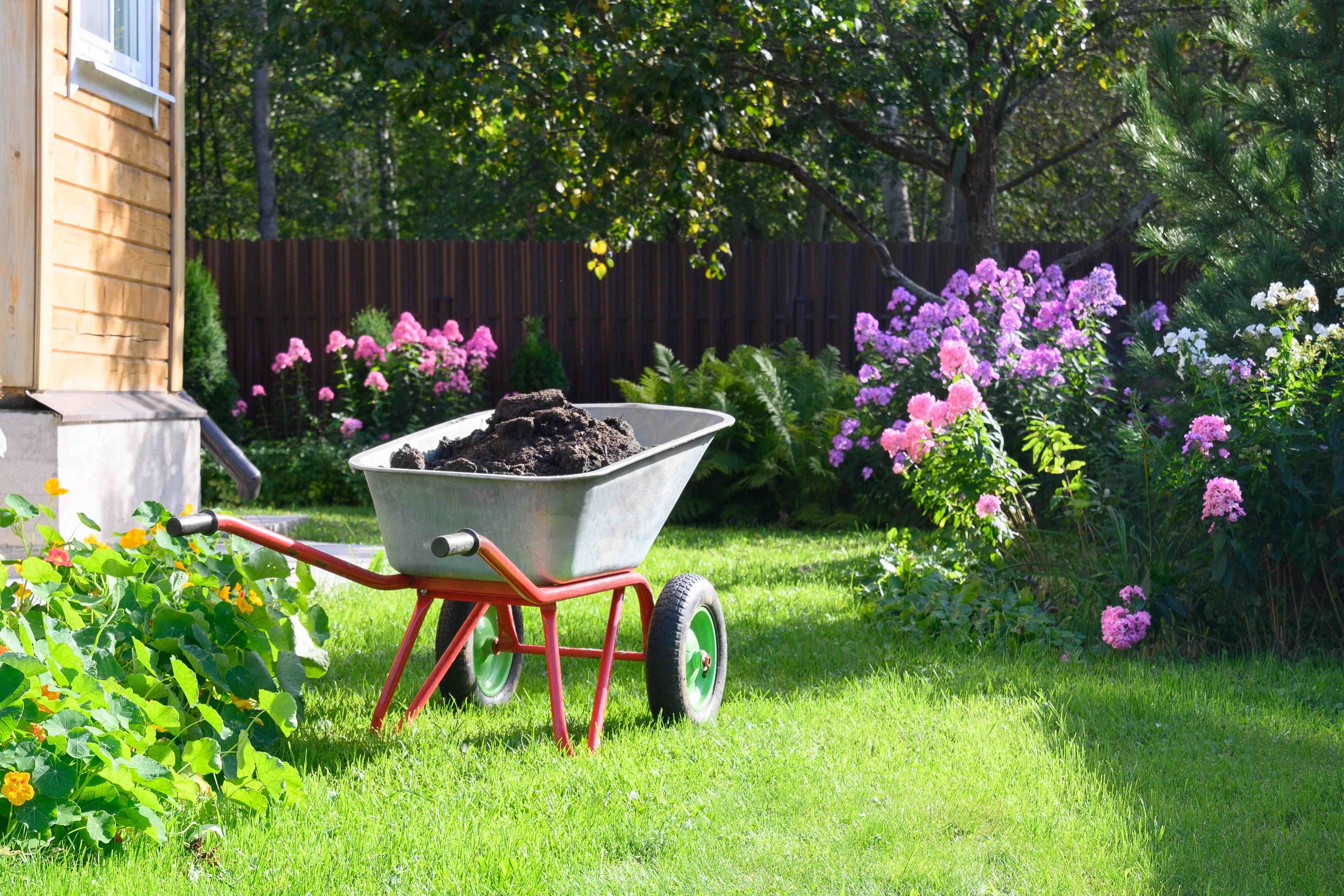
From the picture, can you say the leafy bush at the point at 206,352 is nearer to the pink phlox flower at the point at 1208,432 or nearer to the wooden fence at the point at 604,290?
the wooden fence at the point at 604,290

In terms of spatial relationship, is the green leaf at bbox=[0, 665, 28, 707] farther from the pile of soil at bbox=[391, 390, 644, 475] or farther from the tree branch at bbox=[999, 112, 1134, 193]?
the tree branch at bbox=[999, 112, 1134, 193]

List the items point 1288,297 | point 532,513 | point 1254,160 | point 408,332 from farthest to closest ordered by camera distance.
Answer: point 408,332 → point 1254,160 → point 1288,297 → point 532,513

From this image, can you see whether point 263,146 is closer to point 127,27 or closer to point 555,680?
point 127,27

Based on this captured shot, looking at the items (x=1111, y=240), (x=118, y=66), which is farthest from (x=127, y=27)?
(x=1111, y=240)

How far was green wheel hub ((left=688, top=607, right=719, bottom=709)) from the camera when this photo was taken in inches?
139

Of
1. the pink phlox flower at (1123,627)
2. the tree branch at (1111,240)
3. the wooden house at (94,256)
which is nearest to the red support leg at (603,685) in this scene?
the pink phlox flower at (1123,627)

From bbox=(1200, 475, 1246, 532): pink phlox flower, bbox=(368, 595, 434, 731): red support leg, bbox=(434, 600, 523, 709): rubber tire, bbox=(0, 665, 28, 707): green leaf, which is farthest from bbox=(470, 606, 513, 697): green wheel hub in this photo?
bbox=(1200, 475, 1246, 532): pink phlox flower

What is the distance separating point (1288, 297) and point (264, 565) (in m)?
3.39

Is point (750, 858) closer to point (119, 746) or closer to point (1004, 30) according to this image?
point (119, 746)

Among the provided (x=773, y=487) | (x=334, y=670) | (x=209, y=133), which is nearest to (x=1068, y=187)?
(x=773, y=487)

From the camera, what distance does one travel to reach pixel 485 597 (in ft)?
10.2

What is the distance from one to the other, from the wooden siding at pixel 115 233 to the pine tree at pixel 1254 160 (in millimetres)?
4394

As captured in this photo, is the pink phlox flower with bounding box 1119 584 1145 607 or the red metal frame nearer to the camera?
the red metal frame

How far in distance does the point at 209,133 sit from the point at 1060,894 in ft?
66.7
